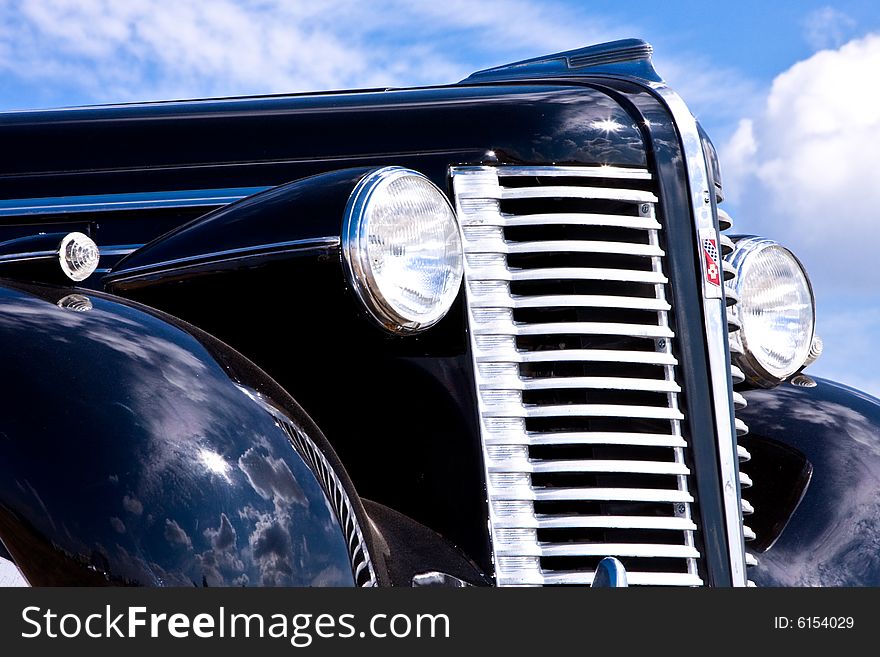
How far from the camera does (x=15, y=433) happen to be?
1856 millimetres

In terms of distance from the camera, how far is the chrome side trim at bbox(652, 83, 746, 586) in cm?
260

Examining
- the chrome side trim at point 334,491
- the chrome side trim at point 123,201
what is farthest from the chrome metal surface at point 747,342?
the chrome side trim at point 334,491

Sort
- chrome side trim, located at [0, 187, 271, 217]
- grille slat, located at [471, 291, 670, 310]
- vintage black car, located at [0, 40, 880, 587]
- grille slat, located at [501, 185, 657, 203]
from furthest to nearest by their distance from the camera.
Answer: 1. chrome side trim, located at [0, 187, 271, 217]
2. grille slat, located at [501, 185, 657, 203]
3. grille slat, located at [471, 291, 670, 310]
4. vintage black car, located at [0, 40, 880, 587]

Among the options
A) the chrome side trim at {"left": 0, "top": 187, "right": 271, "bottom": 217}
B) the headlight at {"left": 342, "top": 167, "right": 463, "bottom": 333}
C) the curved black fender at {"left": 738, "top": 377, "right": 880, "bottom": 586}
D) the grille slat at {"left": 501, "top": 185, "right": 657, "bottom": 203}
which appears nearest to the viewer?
the headlight at {"left": 342, "top": 167, "right": 463, "bottom": 333}

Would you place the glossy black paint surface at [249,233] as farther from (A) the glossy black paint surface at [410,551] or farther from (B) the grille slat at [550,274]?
(A) the glossy black paint surface at [410,551]

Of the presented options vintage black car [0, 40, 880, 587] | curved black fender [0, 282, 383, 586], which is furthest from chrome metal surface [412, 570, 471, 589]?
curved black fender [0, 282, 383, 586]

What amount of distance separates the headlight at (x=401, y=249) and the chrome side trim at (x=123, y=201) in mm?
699

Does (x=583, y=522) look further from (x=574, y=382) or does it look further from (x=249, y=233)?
(x=249, y=233)

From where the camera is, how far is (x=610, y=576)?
1.94 m

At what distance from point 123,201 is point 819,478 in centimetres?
223

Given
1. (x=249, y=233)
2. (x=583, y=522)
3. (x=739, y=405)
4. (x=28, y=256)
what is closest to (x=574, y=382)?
(x=583, y=522)

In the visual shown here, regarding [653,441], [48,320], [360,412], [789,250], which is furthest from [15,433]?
[789,250]

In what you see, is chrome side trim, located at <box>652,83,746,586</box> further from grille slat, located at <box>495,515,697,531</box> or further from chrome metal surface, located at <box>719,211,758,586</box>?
grille slat, located at <box>495,515,697,531</box>

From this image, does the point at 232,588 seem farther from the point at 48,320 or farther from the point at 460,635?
the point at 48,320
